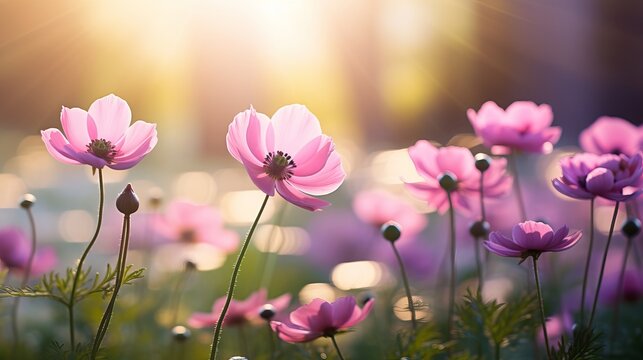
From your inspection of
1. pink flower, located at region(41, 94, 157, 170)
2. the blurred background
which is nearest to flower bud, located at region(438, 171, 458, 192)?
pink flower, located at region(41, 94, 157, 170)

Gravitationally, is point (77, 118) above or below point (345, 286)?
below

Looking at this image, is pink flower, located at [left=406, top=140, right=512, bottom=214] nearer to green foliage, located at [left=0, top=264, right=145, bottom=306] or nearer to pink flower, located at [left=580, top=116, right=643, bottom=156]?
pink flower, located at [left=580, top=116, right=643, bottom=156]

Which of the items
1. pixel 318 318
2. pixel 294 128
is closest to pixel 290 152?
pixel 294 128

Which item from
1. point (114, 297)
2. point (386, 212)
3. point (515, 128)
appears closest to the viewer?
point (114, 297)

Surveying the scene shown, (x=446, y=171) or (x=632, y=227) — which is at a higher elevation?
(x=446, y=171)

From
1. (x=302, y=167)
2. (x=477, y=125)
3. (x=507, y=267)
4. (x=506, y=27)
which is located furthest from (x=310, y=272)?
(x=506, y=27)

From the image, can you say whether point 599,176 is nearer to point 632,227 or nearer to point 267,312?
point 632,227

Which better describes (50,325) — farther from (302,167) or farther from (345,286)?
(302,167)
